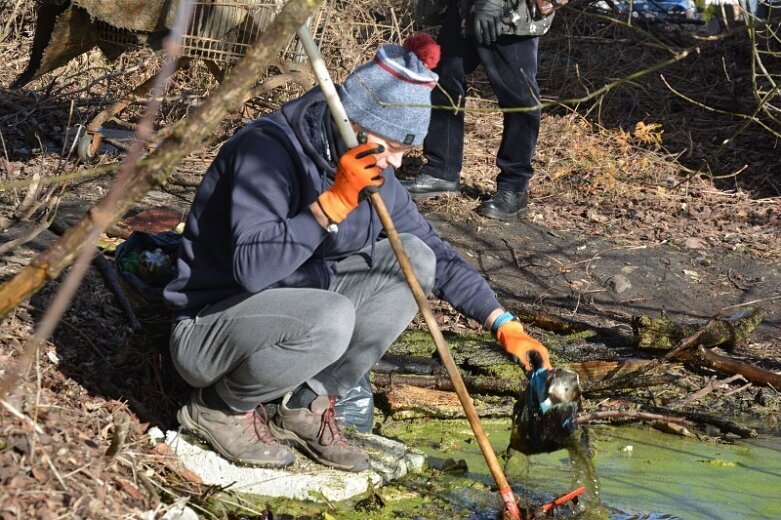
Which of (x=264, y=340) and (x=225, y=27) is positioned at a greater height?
(x=225, y=27)

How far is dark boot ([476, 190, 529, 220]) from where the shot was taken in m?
6.72

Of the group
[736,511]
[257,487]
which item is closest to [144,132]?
[257,487]

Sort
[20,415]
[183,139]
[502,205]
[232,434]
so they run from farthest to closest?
[502,205] → [232,434] → [20,415] → [183,139]

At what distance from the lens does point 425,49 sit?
3.24 m

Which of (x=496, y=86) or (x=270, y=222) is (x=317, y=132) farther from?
(x=496, y=86)

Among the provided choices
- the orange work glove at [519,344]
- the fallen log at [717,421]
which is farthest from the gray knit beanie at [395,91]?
the fallen log at [717,421]

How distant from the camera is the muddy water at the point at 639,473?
362cm

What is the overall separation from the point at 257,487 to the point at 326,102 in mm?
1299

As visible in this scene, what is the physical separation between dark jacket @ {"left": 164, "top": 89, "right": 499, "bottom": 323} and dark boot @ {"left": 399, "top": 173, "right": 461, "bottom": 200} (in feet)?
10.5

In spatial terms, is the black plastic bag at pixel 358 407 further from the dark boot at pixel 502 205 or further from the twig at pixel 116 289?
the dark boot at pixel 502 205

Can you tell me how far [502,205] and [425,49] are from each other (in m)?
3.56

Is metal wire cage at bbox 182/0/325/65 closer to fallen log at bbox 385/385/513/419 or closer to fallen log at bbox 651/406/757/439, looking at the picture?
fallen log at bbox 385/385/513/419

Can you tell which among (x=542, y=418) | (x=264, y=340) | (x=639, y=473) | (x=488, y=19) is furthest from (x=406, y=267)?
(x=488, y=19)

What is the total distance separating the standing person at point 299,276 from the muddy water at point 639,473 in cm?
55
